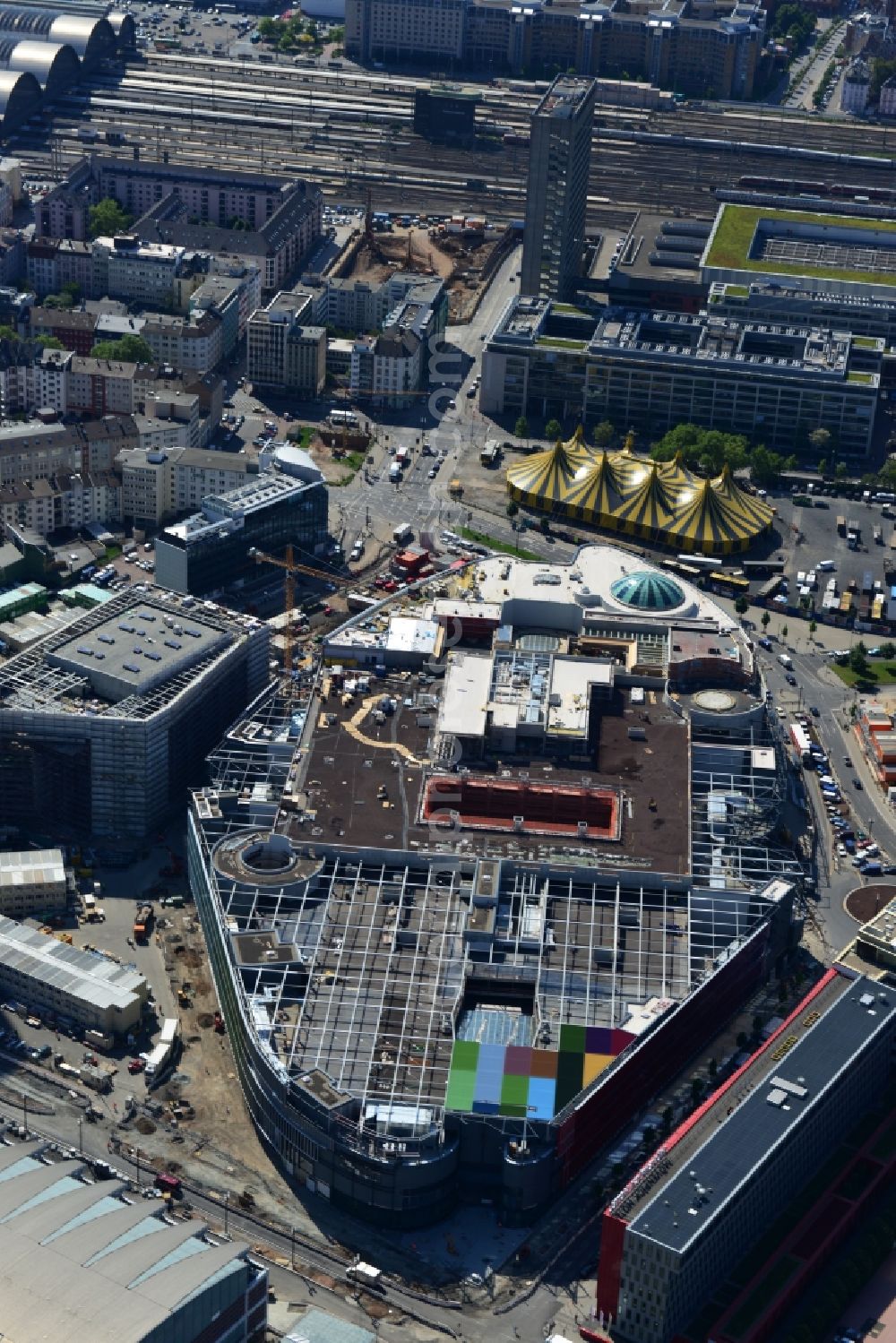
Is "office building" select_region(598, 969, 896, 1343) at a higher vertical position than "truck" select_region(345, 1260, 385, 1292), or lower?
higher

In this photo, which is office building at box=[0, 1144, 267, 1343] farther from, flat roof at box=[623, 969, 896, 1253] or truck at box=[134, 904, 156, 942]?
truck at box=[134, 904, 156, 942]

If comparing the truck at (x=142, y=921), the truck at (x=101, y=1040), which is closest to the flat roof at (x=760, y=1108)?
the truck at (x=101, y=1040)

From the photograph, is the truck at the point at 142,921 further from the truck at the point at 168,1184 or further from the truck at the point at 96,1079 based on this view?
the truck at the point at 168,1184

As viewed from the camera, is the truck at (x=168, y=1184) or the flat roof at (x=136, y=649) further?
the flat roof at (x=136, y=649)

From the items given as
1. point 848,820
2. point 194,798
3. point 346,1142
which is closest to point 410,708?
point 194,798

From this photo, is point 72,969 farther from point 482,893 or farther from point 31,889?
point 482,893

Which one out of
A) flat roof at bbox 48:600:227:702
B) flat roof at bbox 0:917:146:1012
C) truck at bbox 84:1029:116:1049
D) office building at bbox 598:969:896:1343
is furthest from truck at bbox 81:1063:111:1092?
office building at bbox 598:969:896:1343

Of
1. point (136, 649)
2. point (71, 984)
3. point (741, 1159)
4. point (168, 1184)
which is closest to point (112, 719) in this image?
point (136, 649)
